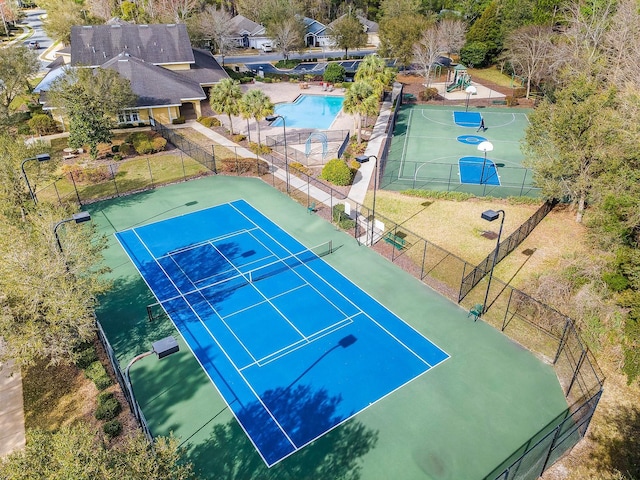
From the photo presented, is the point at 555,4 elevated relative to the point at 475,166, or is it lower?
elevated

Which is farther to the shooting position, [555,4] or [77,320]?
[555,4]

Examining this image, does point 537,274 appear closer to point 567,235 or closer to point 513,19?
point 567,235

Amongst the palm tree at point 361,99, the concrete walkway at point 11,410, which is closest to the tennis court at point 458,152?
the palm tree at point 361,99

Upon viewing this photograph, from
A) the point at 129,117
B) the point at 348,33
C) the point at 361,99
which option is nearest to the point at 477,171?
the point at 361,99

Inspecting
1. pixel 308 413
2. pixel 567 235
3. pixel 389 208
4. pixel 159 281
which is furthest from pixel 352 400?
pixel 567 235

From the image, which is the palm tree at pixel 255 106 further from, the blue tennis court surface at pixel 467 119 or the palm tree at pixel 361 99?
the blue tennis court surface at pixel 467 119

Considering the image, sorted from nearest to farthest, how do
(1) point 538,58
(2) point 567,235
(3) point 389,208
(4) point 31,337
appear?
(4) point 31,337 → (2) point 567,235 → (3) point 389,208 → (1) point 538,58

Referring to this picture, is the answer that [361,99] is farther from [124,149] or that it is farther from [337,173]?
[124,149]
